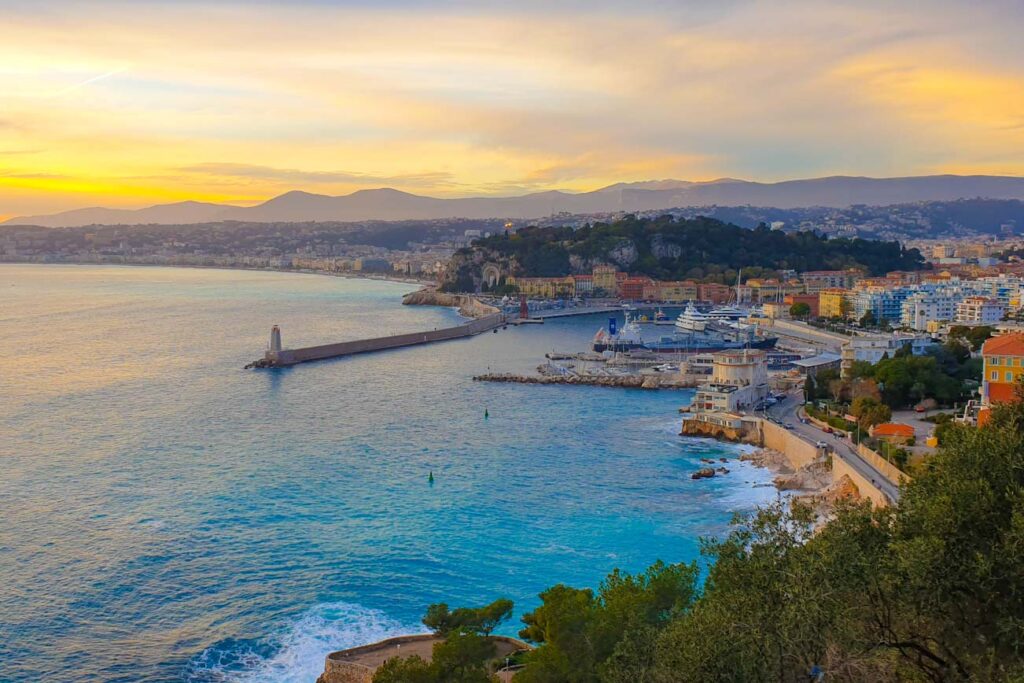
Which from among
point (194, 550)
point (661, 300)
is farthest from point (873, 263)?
point (194, 550)

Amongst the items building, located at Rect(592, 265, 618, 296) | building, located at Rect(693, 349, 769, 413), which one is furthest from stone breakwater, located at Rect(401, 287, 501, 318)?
building, located at Rect(693, 349, 769, 413)

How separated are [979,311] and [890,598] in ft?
80.1

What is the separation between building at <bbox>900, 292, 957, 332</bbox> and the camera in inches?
1086

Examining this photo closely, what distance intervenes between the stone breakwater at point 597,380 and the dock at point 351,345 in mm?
5321

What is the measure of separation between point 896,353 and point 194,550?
48.1 feet

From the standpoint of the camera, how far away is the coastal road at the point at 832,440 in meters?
10.6

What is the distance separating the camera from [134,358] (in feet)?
82.8

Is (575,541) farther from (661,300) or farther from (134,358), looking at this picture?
(661,300)

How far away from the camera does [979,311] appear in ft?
85.1

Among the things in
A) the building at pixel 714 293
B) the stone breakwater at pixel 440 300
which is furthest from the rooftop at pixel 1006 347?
the building at pixel 714 293

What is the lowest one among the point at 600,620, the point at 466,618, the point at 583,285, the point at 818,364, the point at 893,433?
the point at 818,364

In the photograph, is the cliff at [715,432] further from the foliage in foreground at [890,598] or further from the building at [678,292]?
the building at [678,292]

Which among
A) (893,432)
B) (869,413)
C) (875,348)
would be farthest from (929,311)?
(893,432)

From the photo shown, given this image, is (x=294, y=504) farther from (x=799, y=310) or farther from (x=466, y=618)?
(x=799, y=310)
